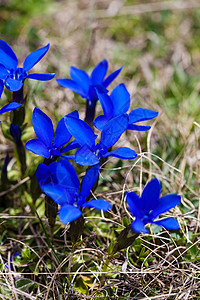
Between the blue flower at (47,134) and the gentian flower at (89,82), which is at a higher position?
the gentian flower at (89,82)

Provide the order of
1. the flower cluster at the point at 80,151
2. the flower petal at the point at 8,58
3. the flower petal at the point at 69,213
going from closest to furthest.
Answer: the flower petal at the point at 69,213 < the flower cluster at the point at 80,151 < the flower petal at the point at 8,58

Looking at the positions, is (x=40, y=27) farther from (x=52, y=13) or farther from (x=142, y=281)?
(x=142, y=281)

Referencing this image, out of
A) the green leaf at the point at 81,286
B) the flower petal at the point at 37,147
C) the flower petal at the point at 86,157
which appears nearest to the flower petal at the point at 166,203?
the flower petal at the point at 86,157

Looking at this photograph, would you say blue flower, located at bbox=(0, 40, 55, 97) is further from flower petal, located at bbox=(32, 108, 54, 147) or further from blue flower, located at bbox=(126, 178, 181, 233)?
blue flower, located at bbox=(126, 178, 181, 233)

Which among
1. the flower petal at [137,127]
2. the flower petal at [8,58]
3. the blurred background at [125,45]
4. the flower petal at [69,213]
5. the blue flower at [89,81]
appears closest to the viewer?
the flower petal at [69,213]

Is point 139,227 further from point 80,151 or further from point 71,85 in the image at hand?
point 71,85

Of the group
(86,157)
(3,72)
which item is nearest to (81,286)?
(86,157)

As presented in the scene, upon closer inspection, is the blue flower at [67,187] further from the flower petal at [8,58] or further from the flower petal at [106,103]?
the flower petal at [8,58]

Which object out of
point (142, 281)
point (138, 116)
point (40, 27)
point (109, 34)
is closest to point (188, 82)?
point (109, 34)
